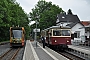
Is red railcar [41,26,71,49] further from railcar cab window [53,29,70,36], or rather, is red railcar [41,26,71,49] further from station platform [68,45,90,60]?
station platform [68,45,90,60]

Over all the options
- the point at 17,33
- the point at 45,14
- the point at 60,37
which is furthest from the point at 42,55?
the point at 45,14

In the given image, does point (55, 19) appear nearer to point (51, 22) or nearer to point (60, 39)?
point (51, 22)

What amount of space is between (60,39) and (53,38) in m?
0.82

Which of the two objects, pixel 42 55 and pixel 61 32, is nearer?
pixel 42 55

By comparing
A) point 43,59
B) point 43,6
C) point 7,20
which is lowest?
point 43,59

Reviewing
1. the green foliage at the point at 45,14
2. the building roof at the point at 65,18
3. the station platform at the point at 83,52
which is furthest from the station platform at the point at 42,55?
the building roof at the point at 65,18

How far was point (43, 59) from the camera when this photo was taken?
698 inches

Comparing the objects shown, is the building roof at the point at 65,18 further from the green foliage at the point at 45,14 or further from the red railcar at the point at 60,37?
the red railcar at the point at 60,37

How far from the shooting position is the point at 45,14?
83250 mm

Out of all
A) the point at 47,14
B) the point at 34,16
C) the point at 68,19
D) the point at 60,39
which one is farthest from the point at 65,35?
the point at 34,16

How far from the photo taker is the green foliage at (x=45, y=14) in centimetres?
8167

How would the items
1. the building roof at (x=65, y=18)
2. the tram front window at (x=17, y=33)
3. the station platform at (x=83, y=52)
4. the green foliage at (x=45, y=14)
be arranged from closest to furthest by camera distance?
the station platform at (x=83, y=52) → the tram front window at (x=17, y=33) → the green foliage at (x=45, y=14) → the building roof at (x=65, y=18)

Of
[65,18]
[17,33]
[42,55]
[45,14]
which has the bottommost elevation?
[42,55]

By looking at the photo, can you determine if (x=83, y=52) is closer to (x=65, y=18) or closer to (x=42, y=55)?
(x=42, y=55)
